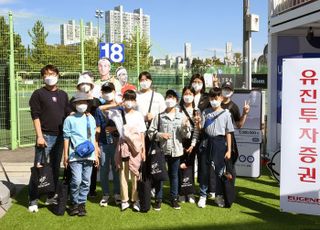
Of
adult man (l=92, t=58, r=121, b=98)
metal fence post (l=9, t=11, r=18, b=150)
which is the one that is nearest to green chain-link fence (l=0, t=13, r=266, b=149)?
metal fence post (l=9, t=11, r=18, b=150)

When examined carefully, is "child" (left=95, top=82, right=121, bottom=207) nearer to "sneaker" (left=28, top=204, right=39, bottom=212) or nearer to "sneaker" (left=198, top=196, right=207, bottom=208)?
"sneaker" (left=28, top=204, right=39, bottom=212)

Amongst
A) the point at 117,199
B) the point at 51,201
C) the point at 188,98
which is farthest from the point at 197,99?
the point at 51,201

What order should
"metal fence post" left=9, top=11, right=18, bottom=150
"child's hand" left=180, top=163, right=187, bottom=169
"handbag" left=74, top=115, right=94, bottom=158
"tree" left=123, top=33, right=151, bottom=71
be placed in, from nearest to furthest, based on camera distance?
"handbag" left=74, top=115, right=94, bottom=158 < "child's hand" left=180, top=163, right=187, bottom=169 < "metal fence post" left=9, top=11, right=18, bottom=150 < "tree" left=123, top=33, right=151, bottom=71

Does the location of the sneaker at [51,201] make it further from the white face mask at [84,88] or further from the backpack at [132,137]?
the white face mask at [84,88]

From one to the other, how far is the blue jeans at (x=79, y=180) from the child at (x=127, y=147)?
1.50 feet

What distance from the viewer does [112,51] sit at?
1196 cm

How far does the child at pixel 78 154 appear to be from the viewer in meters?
5.48

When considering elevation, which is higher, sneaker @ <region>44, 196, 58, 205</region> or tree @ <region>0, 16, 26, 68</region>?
tree @ <region>0, 16, 26, 68</region>

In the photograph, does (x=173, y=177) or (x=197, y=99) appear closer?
(x=173, y=177)

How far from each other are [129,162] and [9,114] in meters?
6.10

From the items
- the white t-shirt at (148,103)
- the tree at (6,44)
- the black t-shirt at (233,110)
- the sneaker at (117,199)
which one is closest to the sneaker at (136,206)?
the sneaker at (117,199)

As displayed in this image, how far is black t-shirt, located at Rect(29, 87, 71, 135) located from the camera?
18.1 feet

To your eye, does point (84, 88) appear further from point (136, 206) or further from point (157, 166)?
point (136, 206)

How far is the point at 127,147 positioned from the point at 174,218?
1.17m
